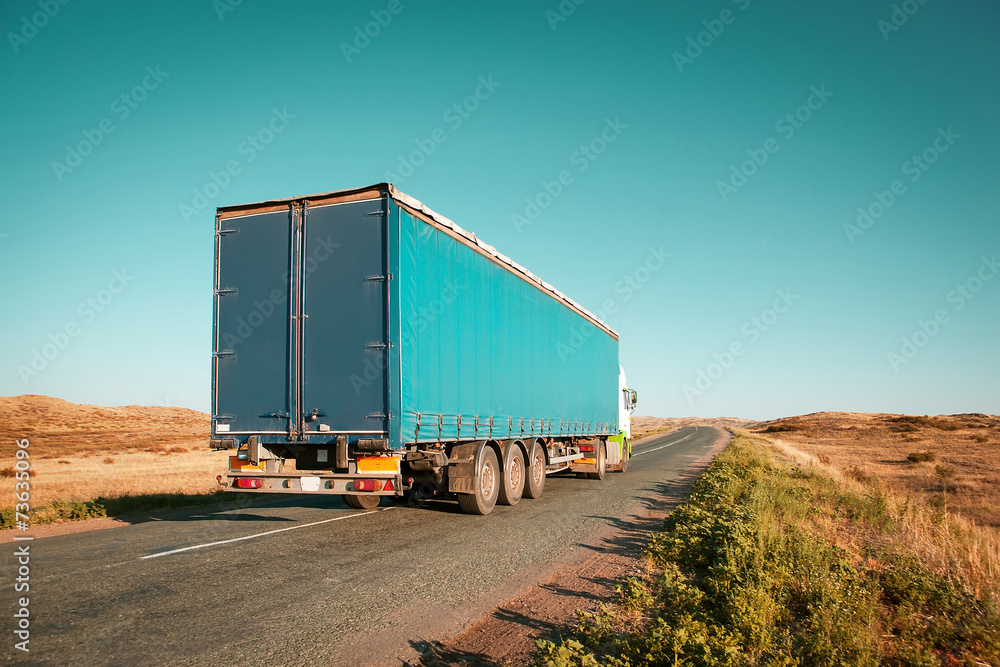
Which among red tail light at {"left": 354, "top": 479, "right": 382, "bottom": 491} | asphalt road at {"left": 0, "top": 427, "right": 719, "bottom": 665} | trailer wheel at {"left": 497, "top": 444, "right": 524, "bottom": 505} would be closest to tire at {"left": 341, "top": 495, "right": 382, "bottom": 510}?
asphalt road at {"left": 0, "top": 427, "right": 719, "bottom": 665}

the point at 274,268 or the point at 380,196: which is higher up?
the point at 380,196

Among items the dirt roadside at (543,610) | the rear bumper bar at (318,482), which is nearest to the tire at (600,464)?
the dirt roadside at (543,610)

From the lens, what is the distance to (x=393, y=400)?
26.0 ft

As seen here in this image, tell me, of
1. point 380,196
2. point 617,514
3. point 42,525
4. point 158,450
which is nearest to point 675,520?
point 617,514

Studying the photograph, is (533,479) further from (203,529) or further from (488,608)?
(488,608)

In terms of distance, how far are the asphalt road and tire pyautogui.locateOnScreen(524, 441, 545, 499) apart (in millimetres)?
2247

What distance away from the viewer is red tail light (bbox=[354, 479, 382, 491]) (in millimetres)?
8015

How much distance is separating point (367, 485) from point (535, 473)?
541 centimetres

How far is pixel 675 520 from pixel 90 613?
697 centimetres

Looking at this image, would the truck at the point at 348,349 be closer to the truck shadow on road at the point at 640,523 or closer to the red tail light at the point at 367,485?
the red tail light at the point at 367,485

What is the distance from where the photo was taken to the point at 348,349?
26.9 feet

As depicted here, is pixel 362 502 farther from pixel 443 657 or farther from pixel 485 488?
pixel 443 657

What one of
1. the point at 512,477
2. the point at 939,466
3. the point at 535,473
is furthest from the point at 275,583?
the point at 939,466

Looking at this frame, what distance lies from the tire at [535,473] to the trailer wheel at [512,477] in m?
0.23
